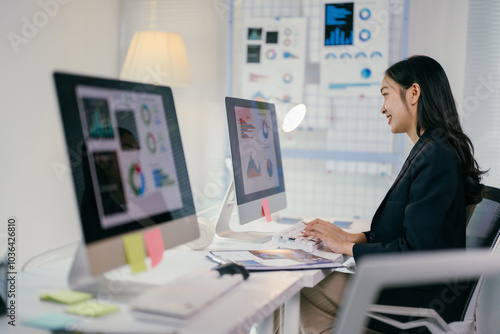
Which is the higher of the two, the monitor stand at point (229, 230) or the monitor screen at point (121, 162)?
the monitor screen at point (121, 162)

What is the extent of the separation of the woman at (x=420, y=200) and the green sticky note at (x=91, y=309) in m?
0.72

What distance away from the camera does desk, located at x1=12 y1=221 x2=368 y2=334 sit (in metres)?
0.87

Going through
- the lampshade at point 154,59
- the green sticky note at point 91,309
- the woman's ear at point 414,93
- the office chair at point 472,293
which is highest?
the lampshade at point 154,59

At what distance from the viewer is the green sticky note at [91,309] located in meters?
0.90

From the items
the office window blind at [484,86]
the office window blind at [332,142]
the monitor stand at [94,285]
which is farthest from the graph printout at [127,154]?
the office window blind at [484,86]

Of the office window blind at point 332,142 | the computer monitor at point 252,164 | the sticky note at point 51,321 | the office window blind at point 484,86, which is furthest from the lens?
the office window blind at point 332,142

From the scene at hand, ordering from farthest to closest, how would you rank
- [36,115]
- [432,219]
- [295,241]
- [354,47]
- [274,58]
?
[274,58], [354,47], [36,115], [295,241], [432,219]

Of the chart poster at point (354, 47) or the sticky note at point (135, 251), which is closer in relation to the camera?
the sticky note at point (135, 251)

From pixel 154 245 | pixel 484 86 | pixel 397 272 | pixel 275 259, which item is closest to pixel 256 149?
pixel 275 259

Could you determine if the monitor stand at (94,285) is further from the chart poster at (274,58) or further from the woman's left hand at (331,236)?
the chart poster at (274,58)

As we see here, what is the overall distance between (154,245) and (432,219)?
75cm

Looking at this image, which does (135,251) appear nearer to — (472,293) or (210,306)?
(210,306)

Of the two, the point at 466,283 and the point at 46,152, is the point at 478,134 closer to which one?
the point at 466,283

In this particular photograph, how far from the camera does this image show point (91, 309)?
3.01ft
